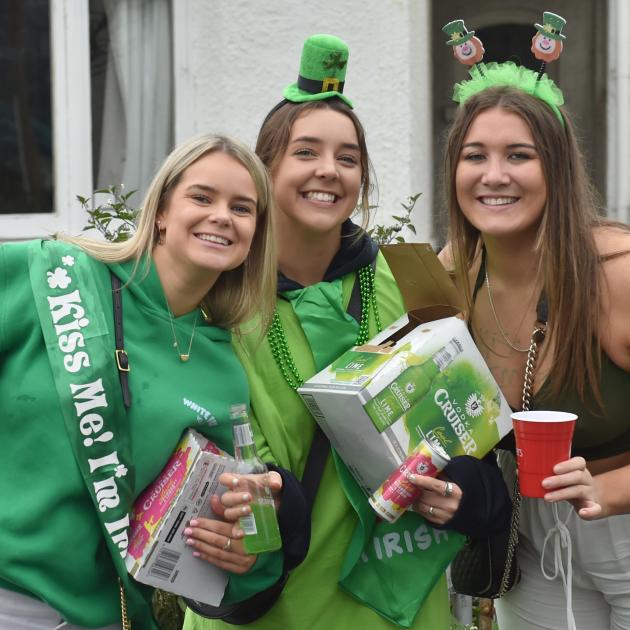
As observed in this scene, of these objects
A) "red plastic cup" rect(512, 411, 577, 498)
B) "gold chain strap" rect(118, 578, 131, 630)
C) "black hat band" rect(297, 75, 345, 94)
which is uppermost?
"black hat band" rect(297, 75, 345, 94)

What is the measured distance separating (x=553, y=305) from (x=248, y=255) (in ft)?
2.58

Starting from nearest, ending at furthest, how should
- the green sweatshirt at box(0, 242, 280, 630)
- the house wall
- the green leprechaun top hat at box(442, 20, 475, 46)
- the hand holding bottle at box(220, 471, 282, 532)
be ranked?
the green sweatshirt at box(0, 242, 280, 630)
the hand holding bottle at box(220, 471, 282, 532)
the green leprechaun top hat at box(442, 20, 475, 46)
the house wall

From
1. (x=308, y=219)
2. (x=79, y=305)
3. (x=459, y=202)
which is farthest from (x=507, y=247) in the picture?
(x=79, y=305)

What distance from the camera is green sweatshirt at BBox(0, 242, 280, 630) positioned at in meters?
2.02

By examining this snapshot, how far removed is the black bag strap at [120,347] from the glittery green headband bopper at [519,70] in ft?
3.66

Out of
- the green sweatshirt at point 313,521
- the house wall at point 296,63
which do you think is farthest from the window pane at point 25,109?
the green sweatshirt at point 313,521

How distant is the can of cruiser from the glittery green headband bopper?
3.13ft

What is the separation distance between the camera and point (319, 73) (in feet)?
8.65

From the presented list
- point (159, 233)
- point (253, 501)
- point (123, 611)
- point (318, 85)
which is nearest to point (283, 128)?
point (318, 85)

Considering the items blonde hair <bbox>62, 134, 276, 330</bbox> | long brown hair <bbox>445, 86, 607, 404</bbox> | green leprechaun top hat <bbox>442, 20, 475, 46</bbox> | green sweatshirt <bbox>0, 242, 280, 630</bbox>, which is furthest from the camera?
green leprechaun top hat <bbox>442, 20, 475, 46</bbox>

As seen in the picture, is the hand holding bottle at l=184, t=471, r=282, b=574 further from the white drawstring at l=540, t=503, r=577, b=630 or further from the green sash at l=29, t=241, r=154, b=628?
the white drawstring at l=540, t=503, r=577, b=630

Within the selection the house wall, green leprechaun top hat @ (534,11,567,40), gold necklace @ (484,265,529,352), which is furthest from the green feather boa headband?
the house wall

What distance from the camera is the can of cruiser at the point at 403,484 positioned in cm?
230

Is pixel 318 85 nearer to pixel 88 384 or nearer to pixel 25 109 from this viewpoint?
pixel 88 384
